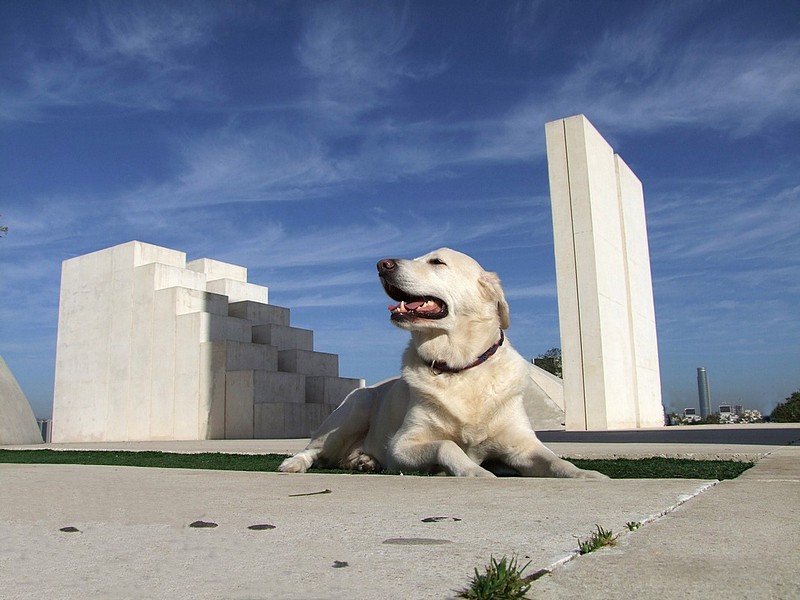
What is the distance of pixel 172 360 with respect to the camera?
919 inches

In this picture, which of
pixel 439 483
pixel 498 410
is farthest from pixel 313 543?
pixel 498 410

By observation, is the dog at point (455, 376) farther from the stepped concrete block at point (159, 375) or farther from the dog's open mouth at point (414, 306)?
the stepped concrete block at point (159, 375)

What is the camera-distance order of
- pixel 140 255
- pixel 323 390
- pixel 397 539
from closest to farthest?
pixel 397 539 → pixel 140 255 → pixel 323 390

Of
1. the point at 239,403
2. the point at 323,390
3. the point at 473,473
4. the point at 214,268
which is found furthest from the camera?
the point at 214,268

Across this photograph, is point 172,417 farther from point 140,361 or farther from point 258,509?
point 258,509

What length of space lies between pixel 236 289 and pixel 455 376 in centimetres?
2395

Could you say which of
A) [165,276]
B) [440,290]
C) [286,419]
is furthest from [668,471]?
[165,276]

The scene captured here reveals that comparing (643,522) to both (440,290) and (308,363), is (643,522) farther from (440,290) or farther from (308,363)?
A: (308,363)

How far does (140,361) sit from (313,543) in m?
23.8

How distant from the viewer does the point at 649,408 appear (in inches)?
856

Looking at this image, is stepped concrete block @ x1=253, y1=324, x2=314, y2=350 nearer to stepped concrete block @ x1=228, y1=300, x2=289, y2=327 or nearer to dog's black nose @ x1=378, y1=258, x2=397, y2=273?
stepped concrete block @ x1=228, y1=300, x2=289, y2=327

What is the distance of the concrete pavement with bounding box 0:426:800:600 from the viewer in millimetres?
1343

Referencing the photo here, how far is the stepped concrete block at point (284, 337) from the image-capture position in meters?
26.1

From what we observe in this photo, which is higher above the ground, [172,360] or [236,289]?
[236,289]
